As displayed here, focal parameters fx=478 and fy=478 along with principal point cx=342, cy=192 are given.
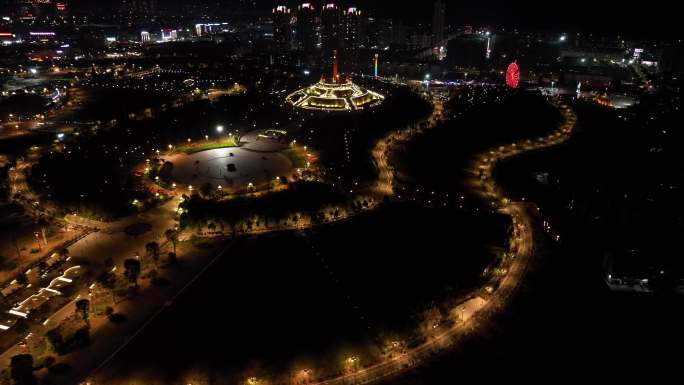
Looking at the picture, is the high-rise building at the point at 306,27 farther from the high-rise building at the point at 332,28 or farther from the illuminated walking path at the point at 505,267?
the illuminated walking path at the point at 505,267

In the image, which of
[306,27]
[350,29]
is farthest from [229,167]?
[306,27]

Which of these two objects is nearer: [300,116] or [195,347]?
[195,347]

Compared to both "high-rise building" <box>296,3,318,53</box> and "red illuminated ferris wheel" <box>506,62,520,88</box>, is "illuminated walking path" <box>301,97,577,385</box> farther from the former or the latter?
"high-rise building" <box>296,3,318,53</box>

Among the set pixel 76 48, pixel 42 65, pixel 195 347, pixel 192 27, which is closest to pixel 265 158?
pixel 195 347

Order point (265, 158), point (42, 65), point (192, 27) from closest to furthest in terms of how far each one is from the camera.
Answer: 1. point (265, 158)
2. point (42, 65)
3. point (192, 27)

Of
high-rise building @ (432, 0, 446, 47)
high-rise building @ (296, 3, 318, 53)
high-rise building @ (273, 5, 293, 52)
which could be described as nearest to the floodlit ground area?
high-rise building @ (296, 3, 318, 53)

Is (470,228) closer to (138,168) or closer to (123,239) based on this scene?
(123,239)
